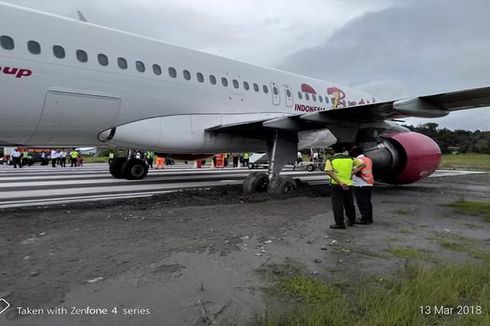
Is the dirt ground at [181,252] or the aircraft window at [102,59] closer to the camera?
the dirt ground at [181,252]

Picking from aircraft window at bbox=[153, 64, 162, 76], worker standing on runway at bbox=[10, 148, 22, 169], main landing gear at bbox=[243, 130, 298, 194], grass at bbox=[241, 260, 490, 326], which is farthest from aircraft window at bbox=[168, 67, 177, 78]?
worker standing on runway at bbox=[10, 148, 22, 169]

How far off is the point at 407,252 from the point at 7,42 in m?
7.15

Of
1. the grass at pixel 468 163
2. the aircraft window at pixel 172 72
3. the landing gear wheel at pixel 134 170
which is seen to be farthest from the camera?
the grass at pixel 468 163

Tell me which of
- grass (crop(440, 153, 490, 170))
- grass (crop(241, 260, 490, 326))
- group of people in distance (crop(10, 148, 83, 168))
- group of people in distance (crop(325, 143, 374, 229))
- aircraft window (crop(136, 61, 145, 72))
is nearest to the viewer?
grass (crop(241, 260, 490, 326))

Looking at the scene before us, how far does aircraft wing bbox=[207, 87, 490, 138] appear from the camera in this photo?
7.77m

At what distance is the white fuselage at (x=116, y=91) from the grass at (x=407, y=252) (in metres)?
6.45

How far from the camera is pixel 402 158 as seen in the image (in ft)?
36.2

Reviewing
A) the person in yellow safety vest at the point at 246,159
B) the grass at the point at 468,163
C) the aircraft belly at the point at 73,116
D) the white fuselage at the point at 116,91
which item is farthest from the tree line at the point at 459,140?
the aircraft belly at the point at 73,116

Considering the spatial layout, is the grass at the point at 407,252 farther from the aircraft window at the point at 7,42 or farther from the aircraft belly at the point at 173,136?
the aircraft window at the point at 7,42

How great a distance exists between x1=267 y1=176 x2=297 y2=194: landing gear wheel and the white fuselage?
2.21 m

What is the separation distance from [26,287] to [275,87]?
1019 cm

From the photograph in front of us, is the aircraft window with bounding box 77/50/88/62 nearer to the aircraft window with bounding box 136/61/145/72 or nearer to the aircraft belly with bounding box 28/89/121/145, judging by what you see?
the aircraft belly with bounding box 28/89/121/145

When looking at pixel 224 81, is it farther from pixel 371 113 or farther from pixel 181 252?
pixel 181 252

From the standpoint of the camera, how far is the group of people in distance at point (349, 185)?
5.98 meters
